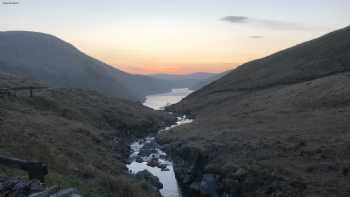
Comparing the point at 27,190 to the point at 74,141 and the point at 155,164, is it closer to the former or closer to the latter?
the point at 74,141

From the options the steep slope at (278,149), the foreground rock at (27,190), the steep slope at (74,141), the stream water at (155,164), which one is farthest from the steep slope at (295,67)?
the foreground rock at (27,190)

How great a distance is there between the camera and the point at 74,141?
38.6m

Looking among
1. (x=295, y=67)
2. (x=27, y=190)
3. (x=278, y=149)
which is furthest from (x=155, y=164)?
(x=295, y=67)

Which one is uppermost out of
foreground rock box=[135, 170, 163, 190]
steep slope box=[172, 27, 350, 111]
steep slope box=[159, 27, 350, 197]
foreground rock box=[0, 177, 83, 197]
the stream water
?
steep slope box=[172, 27, 350, 111]

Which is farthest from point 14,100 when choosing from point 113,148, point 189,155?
point 189,155

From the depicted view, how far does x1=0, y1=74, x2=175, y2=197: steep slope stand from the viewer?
22.5 m

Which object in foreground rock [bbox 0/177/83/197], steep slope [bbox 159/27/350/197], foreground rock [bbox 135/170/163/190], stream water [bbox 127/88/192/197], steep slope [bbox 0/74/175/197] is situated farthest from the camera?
stream water [bbox 127/88/192/197]

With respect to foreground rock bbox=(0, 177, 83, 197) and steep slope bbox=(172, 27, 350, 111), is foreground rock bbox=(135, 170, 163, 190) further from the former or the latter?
steep slope bbox=(172, 27, 350, 111)

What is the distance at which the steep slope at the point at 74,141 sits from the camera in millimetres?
22453

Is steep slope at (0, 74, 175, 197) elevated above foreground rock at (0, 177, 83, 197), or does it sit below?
below

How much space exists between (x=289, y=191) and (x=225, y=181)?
20.0 feet

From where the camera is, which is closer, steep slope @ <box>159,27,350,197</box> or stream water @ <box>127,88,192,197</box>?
A: steep slope @ <box>159,27,350,197</box>

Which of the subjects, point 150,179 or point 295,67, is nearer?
point 150,179

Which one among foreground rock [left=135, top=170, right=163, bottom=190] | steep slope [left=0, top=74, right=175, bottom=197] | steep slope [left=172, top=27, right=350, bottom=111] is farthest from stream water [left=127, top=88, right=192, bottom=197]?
steep slope [left=172, top=27, right=350, bottom=111]
